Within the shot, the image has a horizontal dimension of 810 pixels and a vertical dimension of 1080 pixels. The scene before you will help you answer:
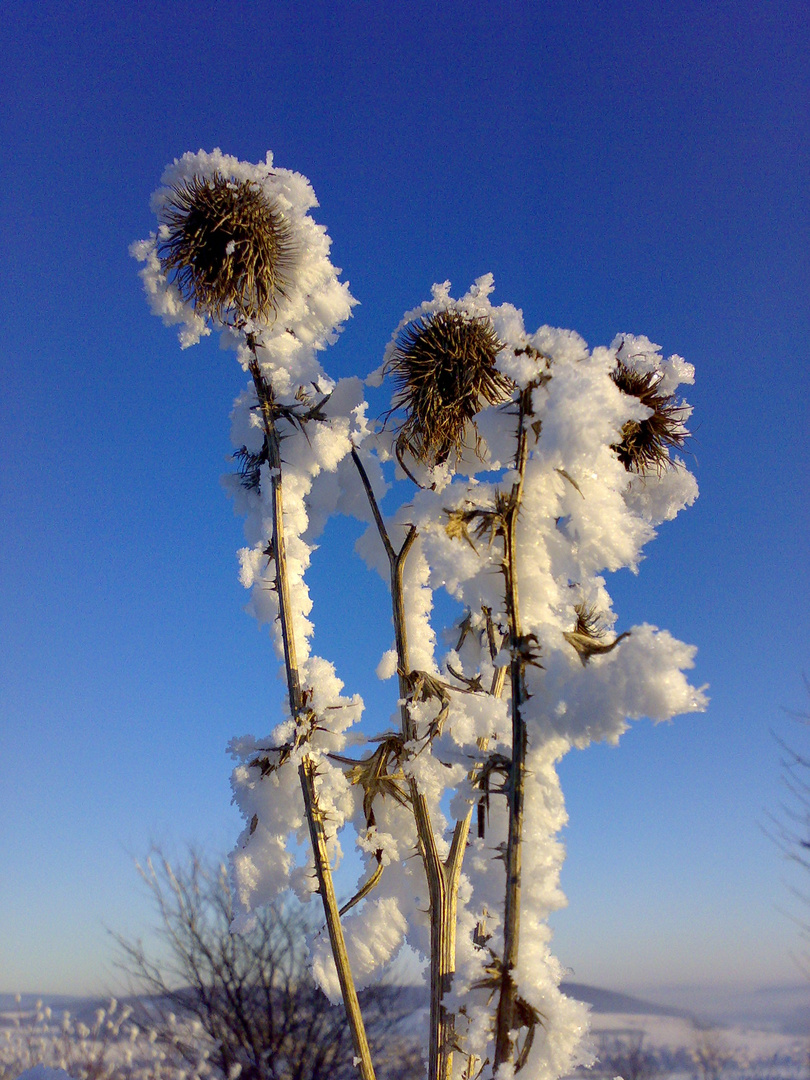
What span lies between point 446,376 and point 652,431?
0.83 meters

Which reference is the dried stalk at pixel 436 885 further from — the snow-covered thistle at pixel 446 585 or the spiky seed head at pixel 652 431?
the spiky seed head at pixel 652 431

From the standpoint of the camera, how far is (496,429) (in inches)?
73.6

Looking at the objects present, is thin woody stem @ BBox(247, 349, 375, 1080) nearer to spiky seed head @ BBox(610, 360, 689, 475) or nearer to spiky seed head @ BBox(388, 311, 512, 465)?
spiky seed head @ BBox(388, 311, 512, 465)

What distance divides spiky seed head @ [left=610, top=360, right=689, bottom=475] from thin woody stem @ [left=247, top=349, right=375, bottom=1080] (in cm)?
131

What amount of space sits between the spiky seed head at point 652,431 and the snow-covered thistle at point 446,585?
0.01 meters

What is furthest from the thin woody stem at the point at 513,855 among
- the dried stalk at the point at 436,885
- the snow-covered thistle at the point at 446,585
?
the dried stalk at the point at 436,885

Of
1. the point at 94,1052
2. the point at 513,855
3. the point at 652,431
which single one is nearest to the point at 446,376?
the point at 652,431

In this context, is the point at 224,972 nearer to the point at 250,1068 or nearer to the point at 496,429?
the point at 250,1068

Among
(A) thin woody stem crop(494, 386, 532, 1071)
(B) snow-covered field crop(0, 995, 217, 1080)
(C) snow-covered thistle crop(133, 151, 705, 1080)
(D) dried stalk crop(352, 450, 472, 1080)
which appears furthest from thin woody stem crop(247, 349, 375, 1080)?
(B) snow-covered field crop(0, 995, 217, 1080)

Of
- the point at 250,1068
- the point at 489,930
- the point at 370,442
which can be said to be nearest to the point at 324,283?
the point at 370,442

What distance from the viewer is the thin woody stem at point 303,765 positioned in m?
2.33

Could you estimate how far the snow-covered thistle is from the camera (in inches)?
62.0

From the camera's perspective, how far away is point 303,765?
8.23 feet

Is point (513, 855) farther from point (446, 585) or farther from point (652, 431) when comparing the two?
point (652, 431)
